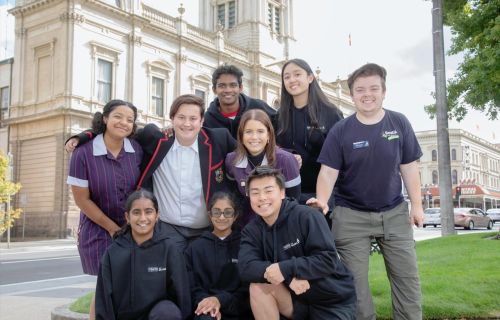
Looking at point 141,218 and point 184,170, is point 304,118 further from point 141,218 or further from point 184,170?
point 141,218

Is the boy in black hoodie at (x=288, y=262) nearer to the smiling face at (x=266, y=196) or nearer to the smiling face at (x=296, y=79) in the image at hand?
the smiling face at (x=266, y=196)

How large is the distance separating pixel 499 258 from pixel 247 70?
3322 centimetres

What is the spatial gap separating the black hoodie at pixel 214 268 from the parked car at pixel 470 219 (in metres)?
30.8

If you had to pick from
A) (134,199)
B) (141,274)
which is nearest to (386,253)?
(141,274)

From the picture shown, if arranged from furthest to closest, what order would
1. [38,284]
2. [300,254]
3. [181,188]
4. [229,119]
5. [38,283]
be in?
1. [38,283]
2. [38,284]
3. [229,119]
4. [181,188]
5. [300,254]

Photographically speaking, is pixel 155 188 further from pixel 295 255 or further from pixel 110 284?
pixel 295 255

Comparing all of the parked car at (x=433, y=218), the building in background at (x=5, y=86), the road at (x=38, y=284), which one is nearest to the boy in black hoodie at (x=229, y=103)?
the road at (x=38, y=284)

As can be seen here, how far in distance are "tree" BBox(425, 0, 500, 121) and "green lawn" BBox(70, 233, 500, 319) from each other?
560 cm

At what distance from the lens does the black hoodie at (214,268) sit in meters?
4.70

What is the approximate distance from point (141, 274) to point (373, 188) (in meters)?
2.20

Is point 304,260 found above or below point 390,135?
below

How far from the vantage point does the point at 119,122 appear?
Answer: 4.75 metres

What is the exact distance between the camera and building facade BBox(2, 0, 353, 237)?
27625 mm

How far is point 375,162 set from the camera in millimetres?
4453
